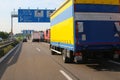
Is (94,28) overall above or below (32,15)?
below

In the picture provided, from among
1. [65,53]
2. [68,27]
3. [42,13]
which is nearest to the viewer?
[68,27]

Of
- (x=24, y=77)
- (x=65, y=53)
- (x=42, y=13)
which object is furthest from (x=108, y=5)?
(x=42, y=13)

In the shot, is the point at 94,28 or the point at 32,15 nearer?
the point at 94,28

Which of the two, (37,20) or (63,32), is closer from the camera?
(63,32)

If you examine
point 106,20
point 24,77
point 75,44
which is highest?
point 106,20

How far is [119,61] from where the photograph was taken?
1938 centimetres

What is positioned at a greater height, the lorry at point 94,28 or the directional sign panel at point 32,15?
the directional sign panel at point 32,15

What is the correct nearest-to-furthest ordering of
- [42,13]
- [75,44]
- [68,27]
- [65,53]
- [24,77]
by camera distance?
[24,77] → [75,44] → [68,27] → [65,53] → [42,13]

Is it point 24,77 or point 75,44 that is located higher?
point 75,44

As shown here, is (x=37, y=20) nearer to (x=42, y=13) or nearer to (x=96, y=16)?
(x=42, y=13)

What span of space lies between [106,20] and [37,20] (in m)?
53.1

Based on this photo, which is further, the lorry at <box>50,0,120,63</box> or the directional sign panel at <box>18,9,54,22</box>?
the directional sign panel at <box>18,9,54,22</box>

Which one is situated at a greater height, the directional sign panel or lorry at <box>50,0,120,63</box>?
the directional sign panel

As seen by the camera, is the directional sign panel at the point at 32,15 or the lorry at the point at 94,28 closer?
the lorry at the point at 94,28
